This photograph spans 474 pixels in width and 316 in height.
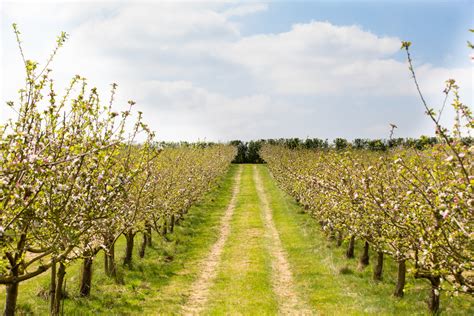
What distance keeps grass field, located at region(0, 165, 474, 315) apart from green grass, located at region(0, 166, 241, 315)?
0.12 feet

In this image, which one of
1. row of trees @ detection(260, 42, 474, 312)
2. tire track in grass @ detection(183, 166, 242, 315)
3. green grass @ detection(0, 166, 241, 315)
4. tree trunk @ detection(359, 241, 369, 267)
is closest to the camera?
row of trees @ detection(260, 42, 474, 312)

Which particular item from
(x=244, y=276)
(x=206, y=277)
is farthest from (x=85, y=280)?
(x=244, y=276)

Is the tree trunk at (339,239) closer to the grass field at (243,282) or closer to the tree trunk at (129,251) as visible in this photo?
the grass field at (243,282)

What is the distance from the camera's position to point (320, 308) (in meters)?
16.2

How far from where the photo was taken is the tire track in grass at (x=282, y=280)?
16.4 metres

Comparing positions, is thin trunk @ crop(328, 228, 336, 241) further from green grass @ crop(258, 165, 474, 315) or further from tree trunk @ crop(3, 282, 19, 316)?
tree trunk @ crop(3, 282, 19, 316)

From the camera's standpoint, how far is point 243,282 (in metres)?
19.3

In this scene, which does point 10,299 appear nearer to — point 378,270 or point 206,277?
point 206,277

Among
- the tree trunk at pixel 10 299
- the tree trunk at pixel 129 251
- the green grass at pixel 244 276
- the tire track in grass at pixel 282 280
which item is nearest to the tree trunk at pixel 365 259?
the tire track in grass at pixel 282 280

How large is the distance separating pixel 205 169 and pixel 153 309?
2426 cm

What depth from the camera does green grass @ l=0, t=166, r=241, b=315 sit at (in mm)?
15328

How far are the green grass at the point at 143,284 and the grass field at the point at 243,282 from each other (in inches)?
1.4

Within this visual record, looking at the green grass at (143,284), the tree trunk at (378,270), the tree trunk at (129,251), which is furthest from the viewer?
the tree trunk at (129,251)

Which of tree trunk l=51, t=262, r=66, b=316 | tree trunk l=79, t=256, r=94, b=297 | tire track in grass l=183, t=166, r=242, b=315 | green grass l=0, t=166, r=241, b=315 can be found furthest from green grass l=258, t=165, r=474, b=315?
tree trunk l=51, t=262, r=66, b=316
